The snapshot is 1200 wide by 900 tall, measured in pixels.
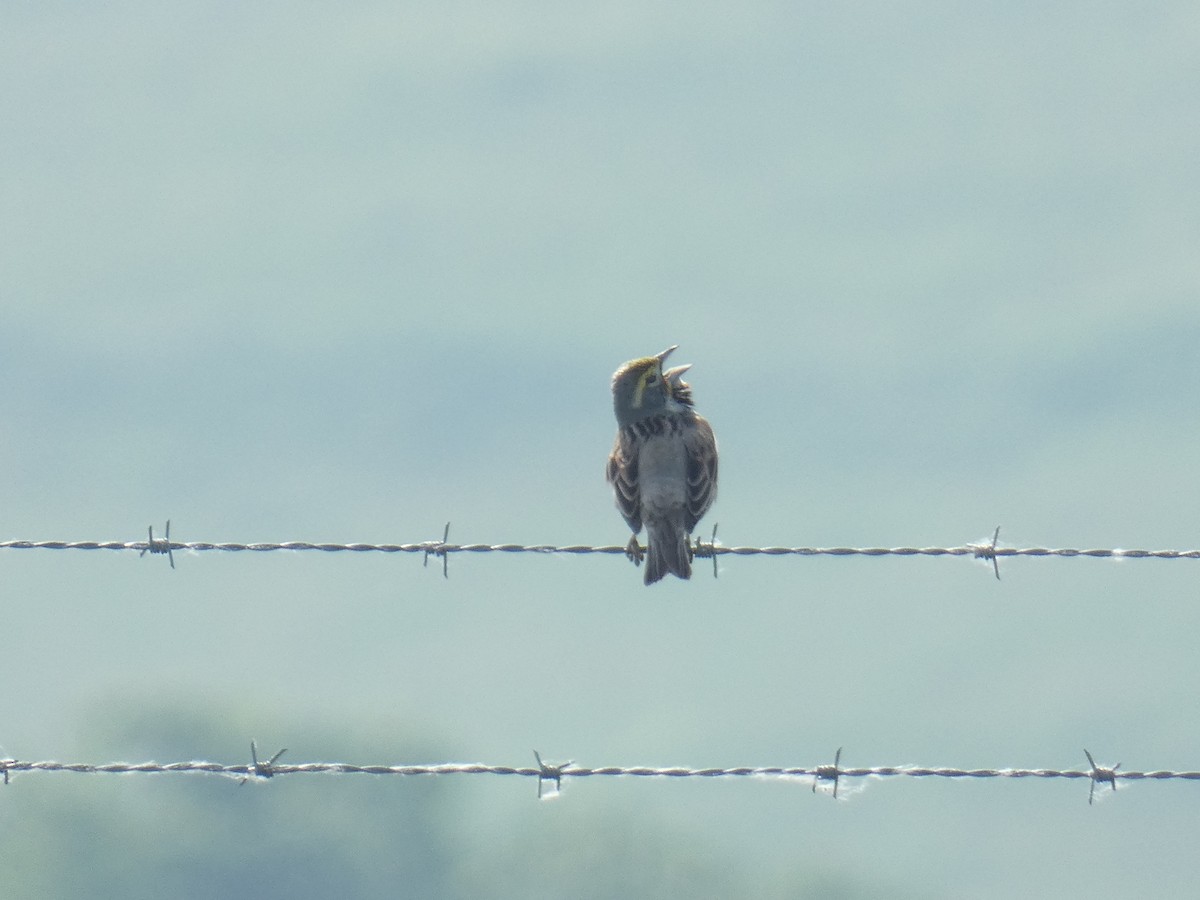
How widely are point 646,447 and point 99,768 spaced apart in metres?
5.56

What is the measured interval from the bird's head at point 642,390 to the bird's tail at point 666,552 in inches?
49.2

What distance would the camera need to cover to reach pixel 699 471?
12.0 meters

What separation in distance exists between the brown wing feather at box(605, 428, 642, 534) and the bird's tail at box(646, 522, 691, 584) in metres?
0.28

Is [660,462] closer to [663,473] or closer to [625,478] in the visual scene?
[663,473]

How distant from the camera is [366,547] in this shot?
27.2 feet

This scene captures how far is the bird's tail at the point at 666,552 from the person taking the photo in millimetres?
11266

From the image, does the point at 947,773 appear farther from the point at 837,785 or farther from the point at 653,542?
the point at 653,542

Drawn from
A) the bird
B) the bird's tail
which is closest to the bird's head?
the bird

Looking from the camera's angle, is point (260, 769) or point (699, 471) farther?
point (699, 471)

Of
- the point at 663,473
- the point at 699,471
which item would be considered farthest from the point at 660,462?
the point at 699,471

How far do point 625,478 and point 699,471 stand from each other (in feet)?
1.83

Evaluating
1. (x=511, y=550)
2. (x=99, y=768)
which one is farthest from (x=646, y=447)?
(x=99, y=768)

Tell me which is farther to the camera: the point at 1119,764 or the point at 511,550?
the point at 511,550

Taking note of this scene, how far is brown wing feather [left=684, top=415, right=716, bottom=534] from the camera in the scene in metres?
11.8
